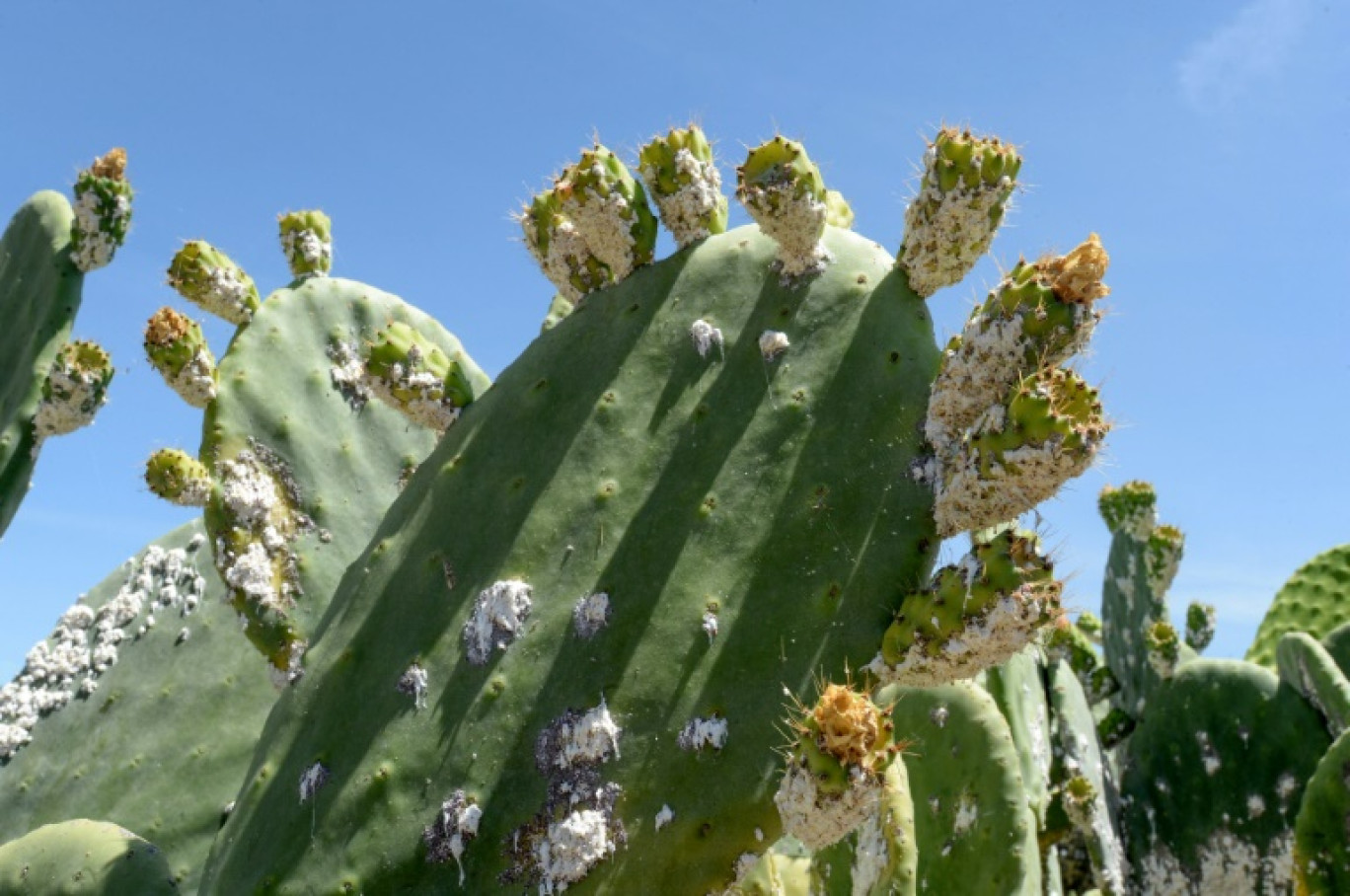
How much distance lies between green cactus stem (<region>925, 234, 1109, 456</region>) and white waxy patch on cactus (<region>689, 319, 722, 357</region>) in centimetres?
36

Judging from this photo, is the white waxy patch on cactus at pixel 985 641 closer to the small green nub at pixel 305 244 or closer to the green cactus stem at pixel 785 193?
the green cactus stem at pixel 785 193

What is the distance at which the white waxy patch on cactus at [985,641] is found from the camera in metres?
1.35

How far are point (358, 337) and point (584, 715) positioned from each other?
1673 mm

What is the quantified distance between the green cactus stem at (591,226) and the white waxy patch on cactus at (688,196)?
3 cm

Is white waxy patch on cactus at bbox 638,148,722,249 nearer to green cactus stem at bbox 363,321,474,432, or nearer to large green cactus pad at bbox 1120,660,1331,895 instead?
green cactus stem at bbox 363,321,474,432

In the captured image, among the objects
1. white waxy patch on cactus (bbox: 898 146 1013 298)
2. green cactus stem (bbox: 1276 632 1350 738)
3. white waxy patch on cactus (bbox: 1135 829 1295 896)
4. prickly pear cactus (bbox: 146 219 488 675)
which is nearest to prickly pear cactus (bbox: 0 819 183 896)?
prickly pear cactus (bbox: 146 219 488 675)

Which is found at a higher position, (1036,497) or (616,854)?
(1036,497)

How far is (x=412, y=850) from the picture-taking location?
1500 millimetres

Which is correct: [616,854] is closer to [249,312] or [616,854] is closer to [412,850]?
[412,850]

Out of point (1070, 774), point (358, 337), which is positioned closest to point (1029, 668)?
point (1070, 774)

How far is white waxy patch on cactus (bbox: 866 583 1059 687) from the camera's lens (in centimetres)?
135

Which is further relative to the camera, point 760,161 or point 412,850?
point 760,161

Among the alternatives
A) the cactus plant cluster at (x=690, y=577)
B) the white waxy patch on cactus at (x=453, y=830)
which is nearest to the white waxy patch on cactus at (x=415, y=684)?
the cactus plant cluster at (x=690, y=577)

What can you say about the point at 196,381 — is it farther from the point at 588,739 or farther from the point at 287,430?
the point at 588,739
